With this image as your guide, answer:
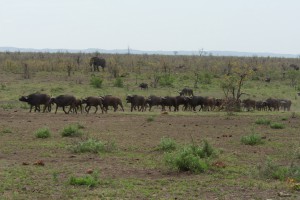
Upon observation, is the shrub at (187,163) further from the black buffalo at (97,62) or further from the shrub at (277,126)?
the black buffalo at (97,62)

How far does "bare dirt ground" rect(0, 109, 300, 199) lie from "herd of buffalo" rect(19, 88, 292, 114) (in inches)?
126

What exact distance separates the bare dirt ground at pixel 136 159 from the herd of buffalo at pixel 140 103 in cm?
A: 321

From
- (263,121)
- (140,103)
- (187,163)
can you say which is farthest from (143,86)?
(187,163)

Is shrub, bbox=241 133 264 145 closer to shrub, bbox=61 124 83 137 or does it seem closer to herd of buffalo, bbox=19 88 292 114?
shrub, bbox=61 124 83 137

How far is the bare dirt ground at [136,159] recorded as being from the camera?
9.59 m

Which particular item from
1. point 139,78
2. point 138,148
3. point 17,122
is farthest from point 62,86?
point 138,148

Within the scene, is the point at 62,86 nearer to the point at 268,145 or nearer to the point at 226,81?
the point at 226,81

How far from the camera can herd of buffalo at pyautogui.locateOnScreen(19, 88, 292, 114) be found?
25.5 metres

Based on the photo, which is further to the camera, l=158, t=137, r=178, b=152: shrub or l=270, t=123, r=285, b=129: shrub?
l=270, t=123, r=285, b=129: shrub

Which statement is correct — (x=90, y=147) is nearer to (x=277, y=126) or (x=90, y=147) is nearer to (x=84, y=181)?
(x=84, y=181)

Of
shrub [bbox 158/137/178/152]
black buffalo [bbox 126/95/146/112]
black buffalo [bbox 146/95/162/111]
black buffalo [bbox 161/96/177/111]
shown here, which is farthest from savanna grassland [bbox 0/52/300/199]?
black buffalo [bbox 126/95/146/112]

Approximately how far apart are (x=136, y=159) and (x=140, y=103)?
15.6 meters

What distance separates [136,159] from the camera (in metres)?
13.0

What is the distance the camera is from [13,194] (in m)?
9.22
